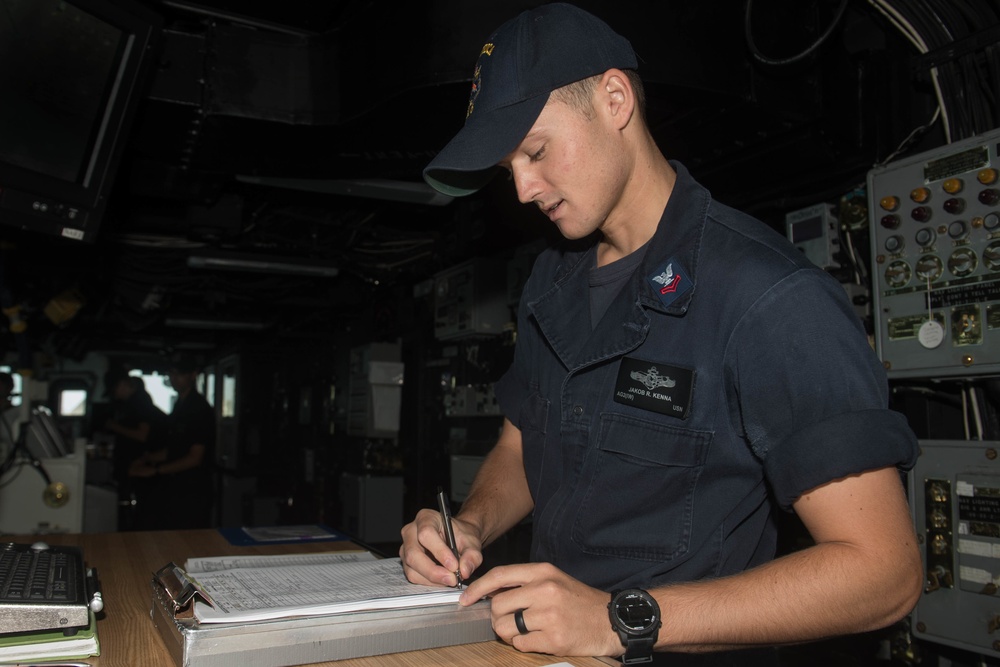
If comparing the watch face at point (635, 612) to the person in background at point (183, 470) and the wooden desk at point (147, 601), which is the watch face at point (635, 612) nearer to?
the wooden desk at point (147, 601)

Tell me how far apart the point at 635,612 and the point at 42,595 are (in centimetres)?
73

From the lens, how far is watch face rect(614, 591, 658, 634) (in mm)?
911

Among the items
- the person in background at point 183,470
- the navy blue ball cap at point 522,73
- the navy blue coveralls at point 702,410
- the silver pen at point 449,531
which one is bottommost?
the person in background at point 183,470

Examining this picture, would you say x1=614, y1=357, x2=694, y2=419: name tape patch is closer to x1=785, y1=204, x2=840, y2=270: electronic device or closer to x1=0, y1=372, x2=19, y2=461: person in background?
x1=785, y1=204, x2=840, y2=270: electronic device

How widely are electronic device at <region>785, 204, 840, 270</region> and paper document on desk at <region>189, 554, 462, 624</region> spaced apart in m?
1.97

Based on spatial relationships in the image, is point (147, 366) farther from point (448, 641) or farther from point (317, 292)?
point (448, 641)

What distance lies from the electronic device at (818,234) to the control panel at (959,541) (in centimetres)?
72

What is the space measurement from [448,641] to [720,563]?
1.50 feet

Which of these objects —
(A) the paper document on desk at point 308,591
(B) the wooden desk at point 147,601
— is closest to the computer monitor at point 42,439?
(B) the wooden desk at point 147,601

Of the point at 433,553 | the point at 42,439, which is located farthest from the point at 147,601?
the point at 42,439

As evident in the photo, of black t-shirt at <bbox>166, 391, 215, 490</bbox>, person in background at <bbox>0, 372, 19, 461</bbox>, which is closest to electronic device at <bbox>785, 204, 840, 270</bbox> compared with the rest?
person in background at <bbox>0, 372, 19, 461</bbox>

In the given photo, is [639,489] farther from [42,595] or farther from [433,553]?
[42,595]

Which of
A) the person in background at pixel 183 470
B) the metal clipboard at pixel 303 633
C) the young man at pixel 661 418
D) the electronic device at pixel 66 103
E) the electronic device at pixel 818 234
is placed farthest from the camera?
the person in background at pixel 183 470

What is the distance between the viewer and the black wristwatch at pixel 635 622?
0.91m
